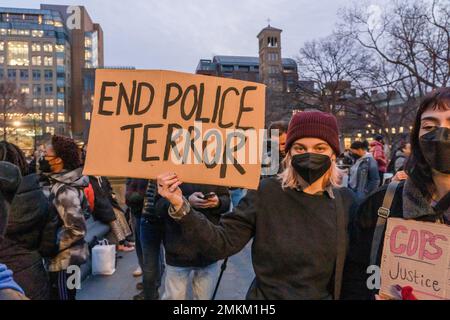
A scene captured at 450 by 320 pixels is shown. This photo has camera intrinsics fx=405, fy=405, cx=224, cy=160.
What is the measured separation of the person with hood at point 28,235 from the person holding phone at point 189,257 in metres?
0.83

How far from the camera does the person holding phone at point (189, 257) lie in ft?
9.80

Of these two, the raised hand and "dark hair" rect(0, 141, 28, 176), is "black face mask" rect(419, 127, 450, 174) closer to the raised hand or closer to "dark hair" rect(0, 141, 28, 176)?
the raised hand

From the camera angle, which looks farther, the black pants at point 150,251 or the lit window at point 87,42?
the lit window at point 87,42

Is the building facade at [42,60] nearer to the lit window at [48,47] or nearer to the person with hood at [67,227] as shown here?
the lit window at [48,47]

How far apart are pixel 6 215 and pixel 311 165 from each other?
1.31 m

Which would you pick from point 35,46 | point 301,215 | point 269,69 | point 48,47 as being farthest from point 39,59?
point 301,215

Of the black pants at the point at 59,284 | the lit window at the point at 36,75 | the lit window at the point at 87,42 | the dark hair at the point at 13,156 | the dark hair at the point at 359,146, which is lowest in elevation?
the black pants at the point at 59,284

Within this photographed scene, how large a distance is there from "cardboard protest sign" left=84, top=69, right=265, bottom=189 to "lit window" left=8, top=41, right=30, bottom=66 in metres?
112

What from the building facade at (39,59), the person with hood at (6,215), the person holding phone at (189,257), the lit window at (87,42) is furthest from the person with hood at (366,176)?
the lit window at (87,42)

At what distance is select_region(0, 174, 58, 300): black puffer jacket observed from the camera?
2.41 metres

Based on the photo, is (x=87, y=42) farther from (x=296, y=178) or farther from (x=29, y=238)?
(x=296, y=178)

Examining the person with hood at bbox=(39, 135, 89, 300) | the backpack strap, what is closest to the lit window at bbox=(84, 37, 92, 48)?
the person with hood at bbox=(39, 135, 89, 300)

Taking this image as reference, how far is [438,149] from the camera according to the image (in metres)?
1.60
